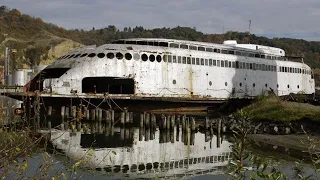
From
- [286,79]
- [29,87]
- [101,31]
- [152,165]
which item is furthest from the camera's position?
[101,31]

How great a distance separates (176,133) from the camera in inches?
1215

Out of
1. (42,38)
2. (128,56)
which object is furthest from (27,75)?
(42,38)

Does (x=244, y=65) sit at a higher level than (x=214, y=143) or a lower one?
higher

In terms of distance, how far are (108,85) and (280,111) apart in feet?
57.0

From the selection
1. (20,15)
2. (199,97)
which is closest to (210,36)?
(20,15)

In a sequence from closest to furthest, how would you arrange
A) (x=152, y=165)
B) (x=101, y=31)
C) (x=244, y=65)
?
(x=152, y=165)
(x=244, y=65)
(x=101, y=31)

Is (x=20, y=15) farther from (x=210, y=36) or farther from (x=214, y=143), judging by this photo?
(x=214, y=143)

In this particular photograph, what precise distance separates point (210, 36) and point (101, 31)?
51.1 m

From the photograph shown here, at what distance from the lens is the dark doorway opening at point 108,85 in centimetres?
4159

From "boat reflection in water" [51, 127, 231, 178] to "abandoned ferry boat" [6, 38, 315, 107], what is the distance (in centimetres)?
717

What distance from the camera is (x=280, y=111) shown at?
3259cm

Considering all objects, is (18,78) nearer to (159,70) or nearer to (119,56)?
(119,56)

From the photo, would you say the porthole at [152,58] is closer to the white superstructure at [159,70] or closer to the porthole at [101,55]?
the white superstructure at [159,70]

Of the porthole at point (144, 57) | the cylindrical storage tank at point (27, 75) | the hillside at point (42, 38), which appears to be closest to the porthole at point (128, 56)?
the porthole at point (144, 57)
